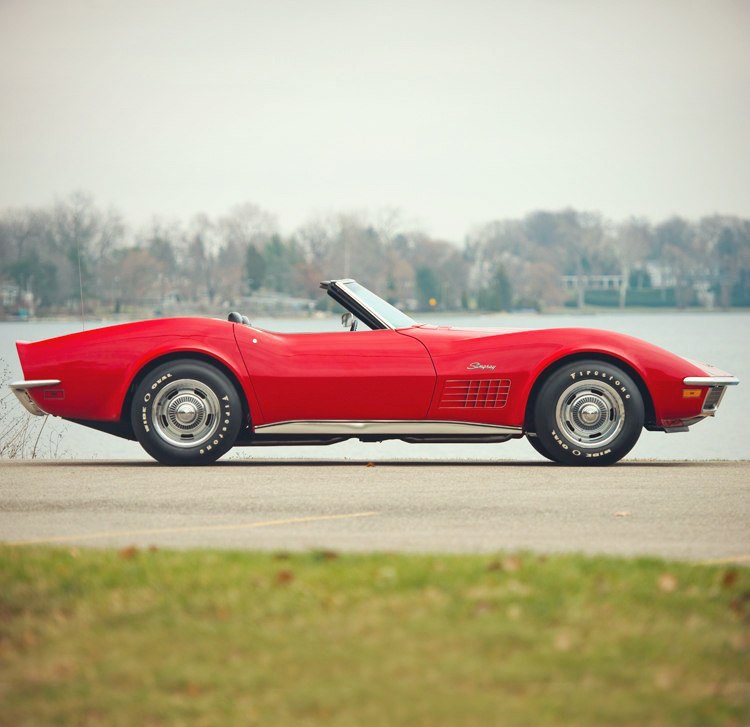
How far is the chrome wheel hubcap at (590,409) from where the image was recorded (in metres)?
10.5

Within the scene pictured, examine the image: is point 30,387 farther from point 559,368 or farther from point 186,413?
point 559,368

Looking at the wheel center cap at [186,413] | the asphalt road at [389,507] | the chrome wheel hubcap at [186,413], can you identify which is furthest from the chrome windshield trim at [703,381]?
the wheel center cap at [186,413]

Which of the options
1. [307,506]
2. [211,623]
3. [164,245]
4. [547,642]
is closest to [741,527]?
[307,506]

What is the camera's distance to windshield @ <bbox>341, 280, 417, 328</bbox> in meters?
10.9

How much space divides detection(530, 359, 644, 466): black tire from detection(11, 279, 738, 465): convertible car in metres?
0.01

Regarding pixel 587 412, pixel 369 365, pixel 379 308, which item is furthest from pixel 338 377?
pixel 587 412

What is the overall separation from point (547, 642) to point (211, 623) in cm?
119

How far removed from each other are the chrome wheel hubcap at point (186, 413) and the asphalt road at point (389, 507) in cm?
32

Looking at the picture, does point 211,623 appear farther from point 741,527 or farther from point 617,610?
point 741,527

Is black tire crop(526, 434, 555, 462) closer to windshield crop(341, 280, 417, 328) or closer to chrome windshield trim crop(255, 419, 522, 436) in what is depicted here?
chrome windshield trim crop(255, 419, 522, 436)

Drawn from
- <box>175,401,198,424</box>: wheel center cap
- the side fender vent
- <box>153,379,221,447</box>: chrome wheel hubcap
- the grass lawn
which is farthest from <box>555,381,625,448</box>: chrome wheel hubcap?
the grass lawn

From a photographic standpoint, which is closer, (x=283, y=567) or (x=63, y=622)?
(x=63, y=622)

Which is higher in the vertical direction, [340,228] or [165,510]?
[340,228]

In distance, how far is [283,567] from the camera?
220 inches
